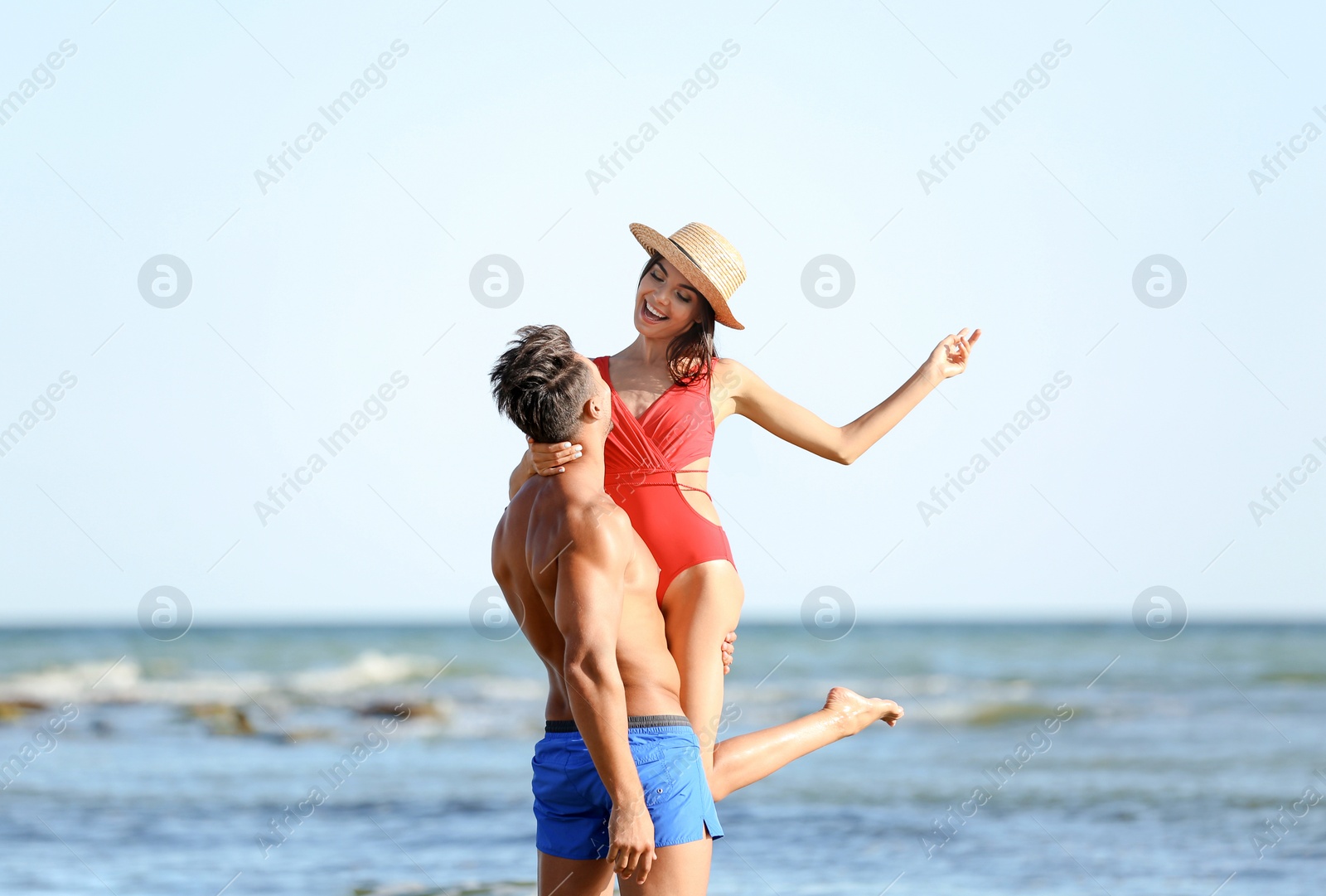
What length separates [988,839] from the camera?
852cm

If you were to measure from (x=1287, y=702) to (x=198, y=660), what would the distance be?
18.7m

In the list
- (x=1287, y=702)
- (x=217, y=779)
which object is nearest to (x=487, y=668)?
(x=217, y=779)

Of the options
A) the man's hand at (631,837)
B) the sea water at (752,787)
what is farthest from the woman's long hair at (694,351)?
the sea water at (752,787)

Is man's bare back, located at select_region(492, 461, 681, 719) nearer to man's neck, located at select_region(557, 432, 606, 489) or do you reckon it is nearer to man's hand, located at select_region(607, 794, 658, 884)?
man's neck, located at select_region(557, 432, 606, 489)

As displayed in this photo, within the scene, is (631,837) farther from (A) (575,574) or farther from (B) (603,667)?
(A) (575,574)

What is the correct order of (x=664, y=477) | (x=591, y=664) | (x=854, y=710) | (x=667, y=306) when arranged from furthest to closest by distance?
(x=854, y=710) < (x=667, y=306) < (x=664, y=477) < (x=591, y=664)

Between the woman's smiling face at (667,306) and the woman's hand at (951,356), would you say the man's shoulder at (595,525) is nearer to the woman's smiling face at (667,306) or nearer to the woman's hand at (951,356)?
the woman's smiling face at (667,306)

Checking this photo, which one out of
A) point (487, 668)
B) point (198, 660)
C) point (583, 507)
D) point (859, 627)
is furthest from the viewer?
point (859, 627)

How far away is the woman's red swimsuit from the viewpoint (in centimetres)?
393

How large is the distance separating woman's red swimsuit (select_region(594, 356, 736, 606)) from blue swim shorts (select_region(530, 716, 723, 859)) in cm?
61

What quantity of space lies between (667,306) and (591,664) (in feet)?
4.71

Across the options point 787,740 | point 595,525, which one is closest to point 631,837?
point 595,525

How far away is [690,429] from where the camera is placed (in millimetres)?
4074

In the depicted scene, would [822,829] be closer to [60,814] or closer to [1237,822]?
[1237,822]
